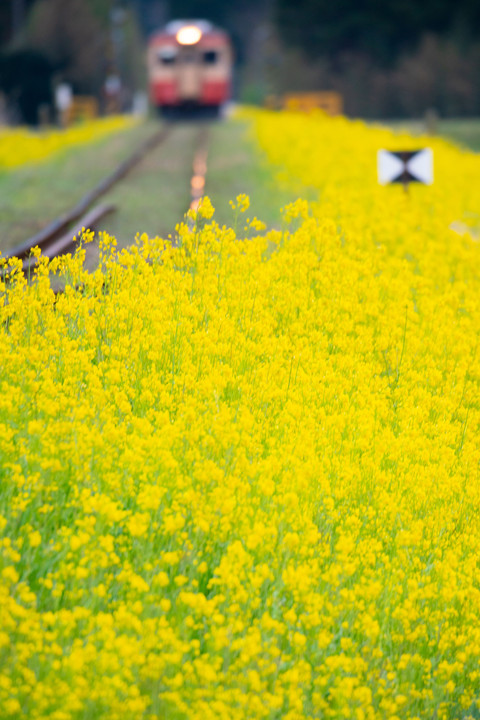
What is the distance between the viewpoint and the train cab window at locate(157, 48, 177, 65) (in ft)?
114

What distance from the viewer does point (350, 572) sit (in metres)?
3.92

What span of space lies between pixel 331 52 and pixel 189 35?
761 inches

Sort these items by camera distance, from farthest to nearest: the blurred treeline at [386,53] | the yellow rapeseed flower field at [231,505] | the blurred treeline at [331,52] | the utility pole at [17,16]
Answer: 1. the utility pole at [17,16]
2. the blurred treeline at [386,53]
3. the blurred treeline at [331,52]
4. the yellow rapeseed flower field at [231,505]

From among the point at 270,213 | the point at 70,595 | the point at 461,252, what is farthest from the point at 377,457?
the point at 270,213

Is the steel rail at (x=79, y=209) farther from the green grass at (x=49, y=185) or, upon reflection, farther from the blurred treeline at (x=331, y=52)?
the blurred treeline at (x=331, y=52)

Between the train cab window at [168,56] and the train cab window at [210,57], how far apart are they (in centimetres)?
106

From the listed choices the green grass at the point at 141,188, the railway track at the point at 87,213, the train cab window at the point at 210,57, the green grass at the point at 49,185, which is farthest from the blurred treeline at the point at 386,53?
the railway track at the point at 87,213

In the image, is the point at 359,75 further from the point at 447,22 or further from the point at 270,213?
the point at 270,213

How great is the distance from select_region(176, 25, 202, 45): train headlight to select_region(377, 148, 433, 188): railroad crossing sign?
86.1 ft

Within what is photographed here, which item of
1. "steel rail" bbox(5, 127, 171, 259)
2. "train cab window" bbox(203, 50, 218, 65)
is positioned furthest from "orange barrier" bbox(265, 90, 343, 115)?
"steel rail" bbox(5, 127, 171, 259)

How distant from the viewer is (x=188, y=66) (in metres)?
34.6

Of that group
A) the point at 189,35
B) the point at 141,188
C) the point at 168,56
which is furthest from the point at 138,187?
the point at 189,35

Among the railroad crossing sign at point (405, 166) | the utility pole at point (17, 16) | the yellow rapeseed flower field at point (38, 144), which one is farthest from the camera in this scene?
the utility pole at point (17, 16)

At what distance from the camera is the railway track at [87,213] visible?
9558 mm
